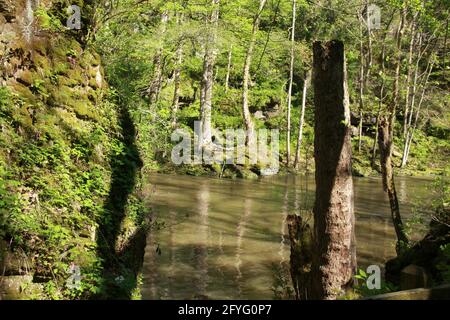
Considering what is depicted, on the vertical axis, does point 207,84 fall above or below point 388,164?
above

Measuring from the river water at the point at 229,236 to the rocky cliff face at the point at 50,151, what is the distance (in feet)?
7.15

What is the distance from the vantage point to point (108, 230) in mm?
6699

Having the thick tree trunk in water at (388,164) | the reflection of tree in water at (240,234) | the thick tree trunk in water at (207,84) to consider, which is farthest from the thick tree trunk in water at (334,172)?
the thick tree trunk in water at (207,84)

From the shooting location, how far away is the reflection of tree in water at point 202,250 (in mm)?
8641

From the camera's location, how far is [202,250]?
10.8 metres

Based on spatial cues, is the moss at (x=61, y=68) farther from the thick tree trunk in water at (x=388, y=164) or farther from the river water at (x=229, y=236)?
the thick tree trunk in water at (x=388, y=164)

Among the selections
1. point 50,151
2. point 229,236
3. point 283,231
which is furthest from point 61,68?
point 283,231

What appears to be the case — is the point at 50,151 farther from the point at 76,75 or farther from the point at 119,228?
the point at 76,75

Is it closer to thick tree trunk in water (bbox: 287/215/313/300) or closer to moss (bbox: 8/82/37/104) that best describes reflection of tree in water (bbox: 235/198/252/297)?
thick tree trunk in water (bbox: 287/215/313/300)

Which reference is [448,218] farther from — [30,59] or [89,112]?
[30,59]

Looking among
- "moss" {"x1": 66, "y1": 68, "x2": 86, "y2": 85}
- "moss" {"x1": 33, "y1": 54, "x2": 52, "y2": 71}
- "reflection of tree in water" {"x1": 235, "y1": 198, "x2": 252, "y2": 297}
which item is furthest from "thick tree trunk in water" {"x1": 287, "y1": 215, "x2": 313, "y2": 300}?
"moss" {"x1": 33, "y1": 54, "x2": 52, "y2": 71}

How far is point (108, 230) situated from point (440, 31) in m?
9.97

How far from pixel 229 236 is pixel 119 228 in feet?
17.8
